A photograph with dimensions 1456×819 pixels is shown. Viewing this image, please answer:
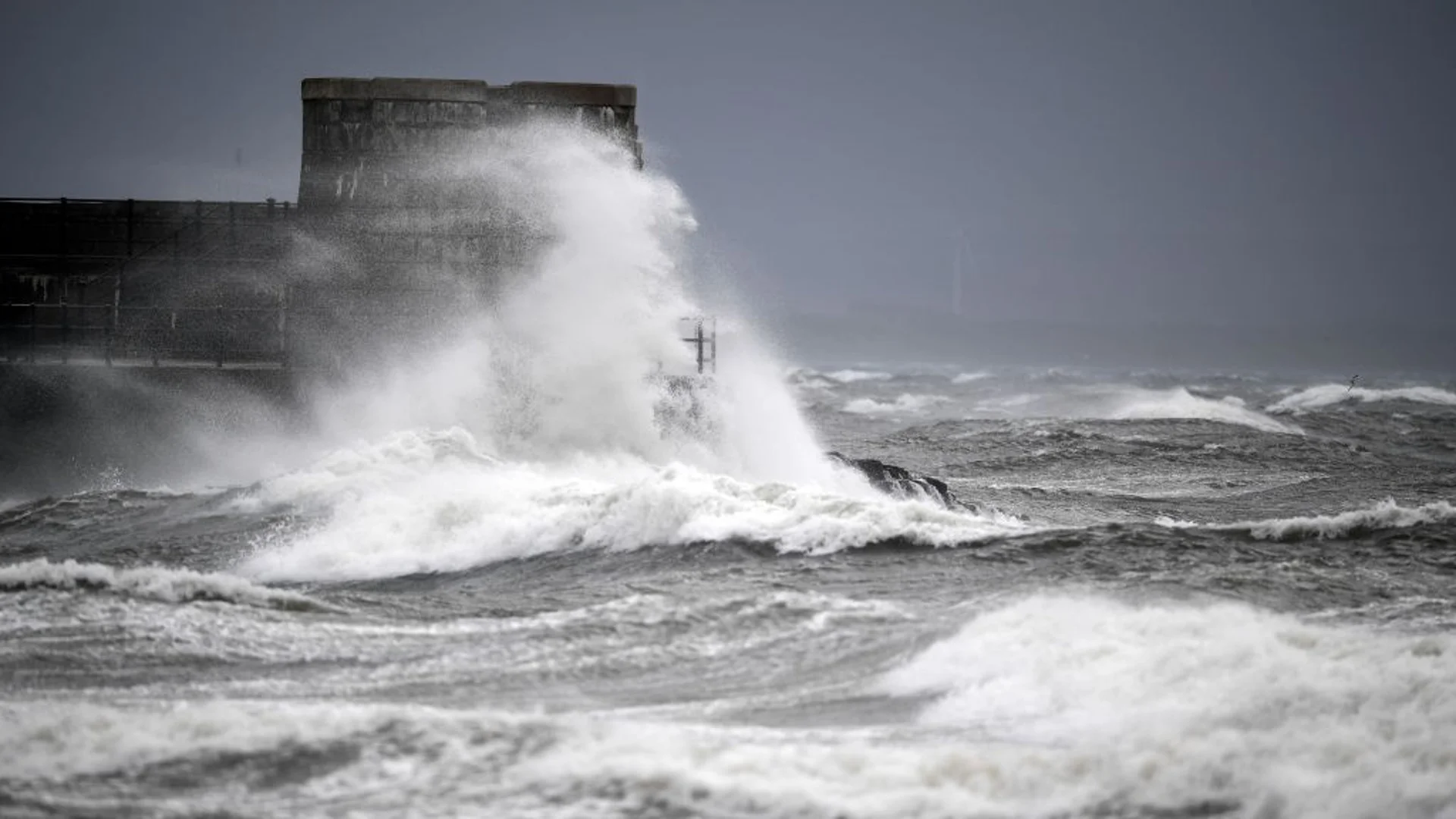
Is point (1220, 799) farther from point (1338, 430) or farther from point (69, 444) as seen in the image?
point (1338, 430)

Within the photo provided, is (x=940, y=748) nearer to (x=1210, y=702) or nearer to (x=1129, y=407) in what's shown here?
(x=1210, y=702)

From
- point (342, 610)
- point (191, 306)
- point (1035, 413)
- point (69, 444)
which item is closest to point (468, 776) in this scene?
point (342, 610)

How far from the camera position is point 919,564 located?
10.7m

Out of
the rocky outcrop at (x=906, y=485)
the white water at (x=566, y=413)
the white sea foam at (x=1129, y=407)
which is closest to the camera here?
the white water at (x=566, y=413)

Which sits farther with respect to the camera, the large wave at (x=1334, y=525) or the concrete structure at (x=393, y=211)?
the concrete structure at (x=393, y=211)

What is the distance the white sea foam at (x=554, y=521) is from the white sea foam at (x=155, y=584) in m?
1.35

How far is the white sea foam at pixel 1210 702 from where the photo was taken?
5.87m

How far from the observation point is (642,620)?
909cm

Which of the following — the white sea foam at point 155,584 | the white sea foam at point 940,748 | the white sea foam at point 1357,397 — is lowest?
the white sea foam at point 940,748

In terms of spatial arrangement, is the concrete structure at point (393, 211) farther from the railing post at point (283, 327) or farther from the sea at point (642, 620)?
the sea at point (642, 620)

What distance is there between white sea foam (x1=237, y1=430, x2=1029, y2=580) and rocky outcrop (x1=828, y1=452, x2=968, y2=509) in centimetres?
340

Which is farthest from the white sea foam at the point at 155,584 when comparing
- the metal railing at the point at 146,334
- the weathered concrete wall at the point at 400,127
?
the metal railing at the point at 146,334

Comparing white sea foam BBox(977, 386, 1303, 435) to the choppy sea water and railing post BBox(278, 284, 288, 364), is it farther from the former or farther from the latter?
railing post BBox(278, 284, 288, 364)

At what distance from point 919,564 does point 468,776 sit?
5.21m
